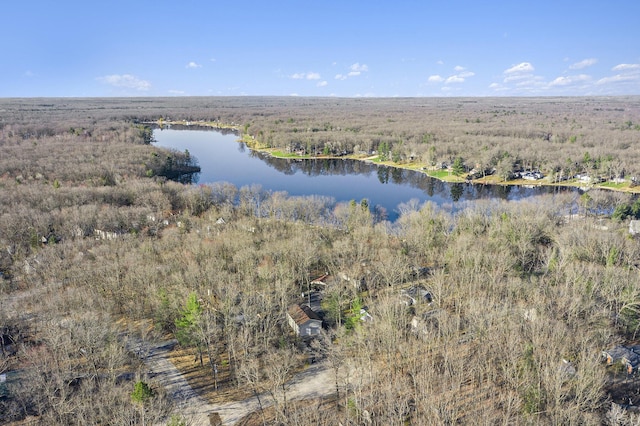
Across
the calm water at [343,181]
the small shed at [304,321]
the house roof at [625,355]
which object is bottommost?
the small shed at [304,321]

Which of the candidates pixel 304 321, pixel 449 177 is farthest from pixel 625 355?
pixel 449 177

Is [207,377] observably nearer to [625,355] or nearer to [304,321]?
[304,321]

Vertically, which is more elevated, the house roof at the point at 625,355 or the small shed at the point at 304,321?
the house roof at the point at 625,355

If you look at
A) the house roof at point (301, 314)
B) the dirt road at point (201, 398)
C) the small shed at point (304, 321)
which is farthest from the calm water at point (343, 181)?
the dirt road at point (201, 398)

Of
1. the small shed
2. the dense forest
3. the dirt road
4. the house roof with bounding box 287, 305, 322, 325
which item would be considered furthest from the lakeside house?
the house roof with bounding box 287, 305, 322, 325

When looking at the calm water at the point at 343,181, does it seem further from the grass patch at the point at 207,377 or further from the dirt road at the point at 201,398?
the grass patch at the point at 207,377

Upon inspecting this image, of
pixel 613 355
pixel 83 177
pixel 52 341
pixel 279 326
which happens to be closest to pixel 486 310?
pixel 613 355

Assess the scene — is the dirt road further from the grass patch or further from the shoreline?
the shoreline
